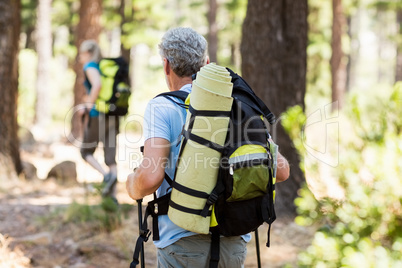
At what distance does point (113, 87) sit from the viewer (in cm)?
621

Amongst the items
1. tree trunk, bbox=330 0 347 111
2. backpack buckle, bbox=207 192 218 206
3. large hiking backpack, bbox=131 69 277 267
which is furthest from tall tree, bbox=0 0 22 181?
tree trunk, bbox=330 0 347 111

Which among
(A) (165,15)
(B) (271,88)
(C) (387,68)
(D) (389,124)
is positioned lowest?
(D) (389,124)

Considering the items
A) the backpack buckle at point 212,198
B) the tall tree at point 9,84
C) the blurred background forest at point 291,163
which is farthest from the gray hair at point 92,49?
the backpack buckle at point 212,198

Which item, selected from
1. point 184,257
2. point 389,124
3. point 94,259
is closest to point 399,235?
point 389,124

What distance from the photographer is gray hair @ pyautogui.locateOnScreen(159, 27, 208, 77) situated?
7.44 feet

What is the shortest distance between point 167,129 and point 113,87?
4186 millimetres

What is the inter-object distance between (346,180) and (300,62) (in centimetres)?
303

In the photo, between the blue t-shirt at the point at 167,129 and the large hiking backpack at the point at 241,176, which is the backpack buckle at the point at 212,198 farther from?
the blue t-shirt at the point at 167,129

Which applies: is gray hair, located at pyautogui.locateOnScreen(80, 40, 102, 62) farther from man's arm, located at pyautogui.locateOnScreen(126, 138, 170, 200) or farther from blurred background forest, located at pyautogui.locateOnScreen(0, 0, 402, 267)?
man's arm, located at pyautogui.locateOnScreen(126, 138, 170, 200)

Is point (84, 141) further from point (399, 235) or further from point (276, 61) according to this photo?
point (399, 235)

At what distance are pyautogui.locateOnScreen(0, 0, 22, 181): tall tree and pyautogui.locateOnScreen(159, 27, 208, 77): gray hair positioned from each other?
584cm

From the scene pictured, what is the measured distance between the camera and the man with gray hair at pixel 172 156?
2129mm

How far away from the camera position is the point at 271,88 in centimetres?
596

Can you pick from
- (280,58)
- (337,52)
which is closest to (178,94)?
(280,58)
